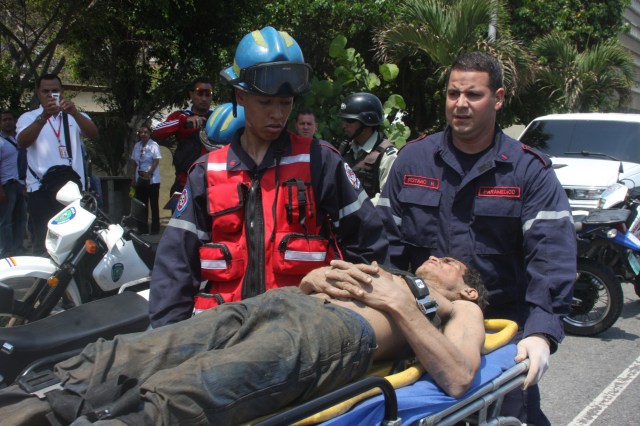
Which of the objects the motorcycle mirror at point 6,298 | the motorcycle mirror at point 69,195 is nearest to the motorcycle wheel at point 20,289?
the motorcycle mirror at point 6,298

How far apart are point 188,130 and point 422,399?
399 centimetres

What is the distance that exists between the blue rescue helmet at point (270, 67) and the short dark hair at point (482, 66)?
68 centimetres

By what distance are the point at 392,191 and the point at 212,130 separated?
1755 mm

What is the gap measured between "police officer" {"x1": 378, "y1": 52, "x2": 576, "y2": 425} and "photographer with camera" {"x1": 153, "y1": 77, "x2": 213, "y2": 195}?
2.77 m

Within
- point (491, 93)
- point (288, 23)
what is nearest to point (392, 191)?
point (491, 93)

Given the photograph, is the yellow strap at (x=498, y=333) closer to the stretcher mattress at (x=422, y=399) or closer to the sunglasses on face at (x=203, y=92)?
the stretcher mattress at (x=422, y=399)

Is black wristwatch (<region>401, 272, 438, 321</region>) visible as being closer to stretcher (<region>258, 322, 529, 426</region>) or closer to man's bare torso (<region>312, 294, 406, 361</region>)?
man's bare torso (<region>312, 294, 406, 361</region>)

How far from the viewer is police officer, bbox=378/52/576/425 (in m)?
2.73

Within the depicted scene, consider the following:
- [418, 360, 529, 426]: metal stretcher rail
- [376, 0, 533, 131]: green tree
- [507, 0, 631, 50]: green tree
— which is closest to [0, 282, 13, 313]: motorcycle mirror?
[418, 360, 529, 426]: metal stretcher rail

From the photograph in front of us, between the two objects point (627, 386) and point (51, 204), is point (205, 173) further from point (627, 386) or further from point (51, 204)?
A: point (627, 386)

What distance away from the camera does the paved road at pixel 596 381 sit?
4695mm

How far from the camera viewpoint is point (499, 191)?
9.61ft

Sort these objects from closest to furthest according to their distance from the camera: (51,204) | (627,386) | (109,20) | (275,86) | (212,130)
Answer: (275,86) < (212,130) < (627,386) < (51,204) < (109,20)

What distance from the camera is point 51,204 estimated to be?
5.88 metres
